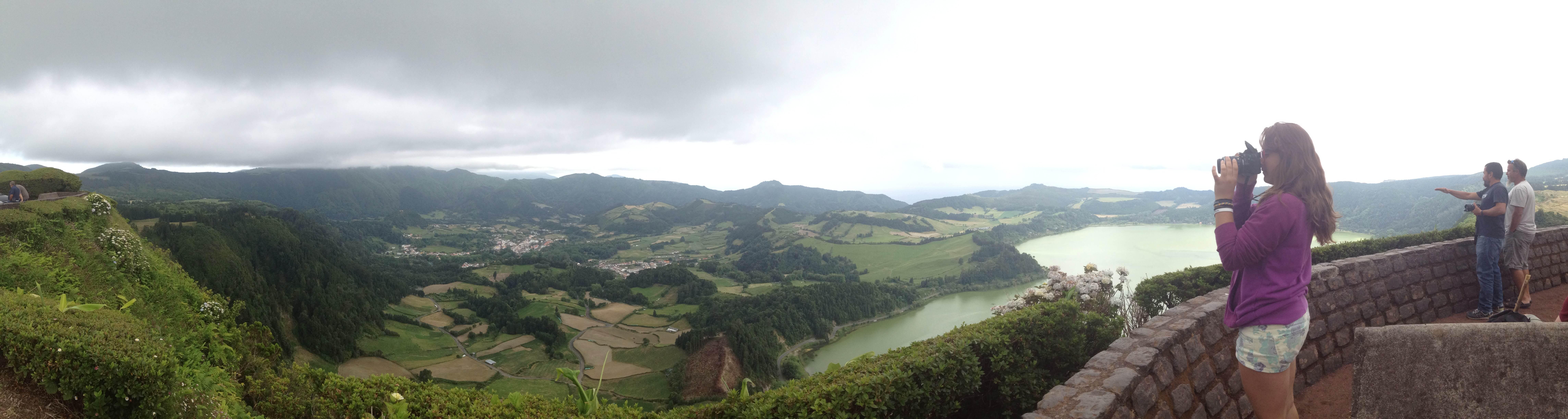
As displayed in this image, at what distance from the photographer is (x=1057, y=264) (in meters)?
22.3

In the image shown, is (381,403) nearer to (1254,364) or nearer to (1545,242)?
(1254,364)

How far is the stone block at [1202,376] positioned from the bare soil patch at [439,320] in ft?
173

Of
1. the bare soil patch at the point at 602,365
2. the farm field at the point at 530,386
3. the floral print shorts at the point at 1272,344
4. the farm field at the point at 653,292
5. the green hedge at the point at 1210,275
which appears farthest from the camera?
the farm field at the point at 653,292

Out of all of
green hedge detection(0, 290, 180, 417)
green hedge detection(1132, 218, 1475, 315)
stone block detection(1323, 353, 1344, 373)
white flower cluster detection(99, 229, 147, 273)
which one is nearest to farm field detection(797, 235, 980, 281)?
green hedge detection(1132, 218, 1475, 315)

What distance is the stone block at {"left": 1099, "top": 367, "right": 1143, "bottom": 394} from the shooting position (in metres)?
2.78

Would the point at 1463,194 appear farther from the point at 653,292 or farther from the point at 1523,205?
the point at 653,292

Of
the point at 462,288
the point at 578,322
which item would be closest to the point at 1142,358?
the point at 578,322

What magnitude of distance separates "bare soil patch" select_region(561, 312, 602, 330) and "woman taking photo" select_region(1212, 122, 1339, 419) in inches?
1876

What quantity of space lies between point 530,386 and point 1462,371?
116ft

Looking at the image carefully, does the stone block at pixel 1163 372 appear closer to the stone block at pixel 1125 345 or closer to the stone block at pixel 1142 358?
the stone block at pixel 1142 358

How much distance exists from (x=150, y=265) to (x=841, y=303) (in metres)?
43.9

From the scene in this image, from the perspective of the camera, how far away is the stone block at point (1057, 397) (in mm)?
2750

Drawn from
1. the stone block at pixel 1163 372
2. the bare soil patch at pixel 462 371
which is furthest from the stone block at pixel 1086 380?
the bare soil patch at pixel 462 371

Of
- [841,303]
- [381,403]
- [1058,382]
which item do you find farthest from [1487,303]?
[841,303]
